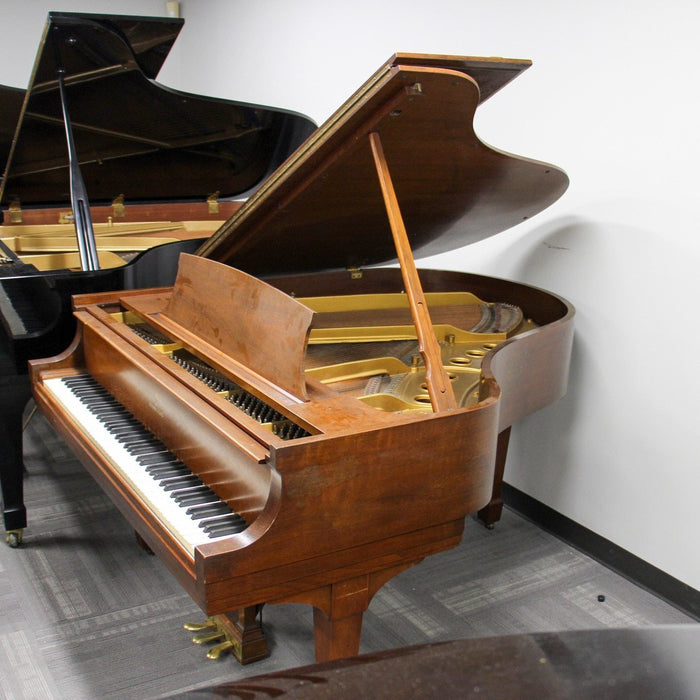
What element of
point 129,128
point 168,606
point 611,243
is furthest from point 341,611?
point 129,128

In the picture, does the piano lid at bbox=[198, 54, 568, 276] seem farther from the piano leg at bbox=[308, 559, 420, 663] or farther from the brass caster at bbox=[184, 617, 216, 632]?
the brass caster at bbox=[184, 617, 216, 632]

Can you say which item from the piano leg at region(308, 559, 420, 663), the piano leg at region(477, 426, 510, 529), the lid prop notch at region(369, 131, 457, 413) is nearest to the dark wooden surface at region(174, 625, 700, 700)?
the piano leg at region(308, 559, 420, 663)

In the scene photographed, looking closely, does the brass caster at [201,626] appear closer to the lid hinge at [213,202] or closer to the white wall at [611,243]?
the white wall at [611,243]

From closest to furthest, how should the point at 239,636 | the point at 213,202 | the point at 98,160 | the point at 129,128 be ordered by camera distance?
the point at 239,636 → the point at 129,128 → the point at 98,160 → the point at 213,202

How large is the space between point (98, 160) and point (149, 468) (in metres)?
2.18

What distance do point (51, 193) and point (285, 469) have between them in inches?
114

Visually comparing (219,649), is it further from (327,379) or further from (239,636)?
(327,379)

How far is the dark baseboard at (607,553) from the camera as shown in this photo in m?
2.87

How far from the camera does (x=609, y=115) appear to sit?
293 cm

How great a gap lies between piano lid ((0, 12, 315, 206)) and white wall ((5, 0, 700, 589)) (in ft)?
3.17

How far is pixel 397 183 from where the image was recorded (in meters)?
2.46

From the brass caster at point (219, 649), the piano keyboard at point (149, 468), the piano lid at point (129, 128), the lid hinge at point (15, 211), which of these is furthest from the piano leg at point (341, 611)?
the lid hinge at point (15, 211)

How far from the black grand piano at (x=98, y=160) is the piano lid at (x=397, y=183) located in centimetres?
65

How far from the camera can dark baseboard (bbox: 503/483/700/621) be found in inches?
113
